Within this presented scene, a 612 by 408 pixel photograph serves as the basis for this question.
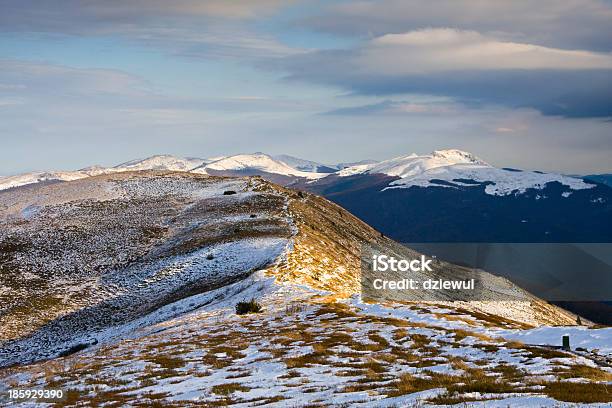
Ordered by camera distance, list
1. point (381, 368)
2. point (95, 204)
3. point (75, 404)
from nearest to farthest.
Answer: point (75, 404), point (381, 368), point (95, 204)

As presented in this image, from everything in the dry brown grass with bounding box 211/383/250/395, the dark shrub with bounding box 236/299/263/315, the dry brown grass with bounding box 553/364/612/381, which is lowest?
the dark shrub with bounding box 236/299/263/315

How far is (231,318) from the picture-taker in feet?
123

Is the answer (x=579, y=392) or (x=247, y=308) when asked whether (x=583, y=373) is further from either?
(x=247, y=308)

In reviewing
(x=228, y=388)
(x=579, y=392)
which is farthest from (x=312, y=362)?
(x=579, y=392)

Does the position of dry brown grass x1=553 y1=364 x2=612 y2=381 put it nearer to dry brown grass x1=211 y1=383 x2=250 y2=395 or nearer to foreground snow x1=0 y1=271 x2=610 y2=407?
foreground snow x1=0 y1=271 x2=610 y2=407

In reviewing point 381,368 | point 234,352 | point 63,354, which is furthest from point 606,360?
point 63,354

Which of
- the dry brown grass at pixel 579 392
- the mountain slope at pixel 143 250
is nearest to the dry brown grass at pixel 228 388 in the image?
the dry brown grass at pixel 579 392

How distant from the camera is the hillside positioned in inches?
754

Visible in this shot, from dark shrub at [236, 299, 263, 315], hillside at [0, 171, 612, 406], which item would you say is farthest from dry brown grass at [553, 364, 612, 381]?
dark shrub at [236, 299, 263, 315]

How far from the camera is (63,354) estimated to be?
4047cm

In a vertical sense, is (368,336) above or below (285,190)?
below

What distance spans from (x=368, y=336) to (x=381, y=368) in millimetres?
7353

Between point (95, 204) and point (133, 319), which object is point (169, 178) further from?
point (133, 319)

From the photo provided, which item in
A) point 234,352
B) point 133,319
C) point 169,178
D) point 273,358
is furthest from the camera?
point 169,178
